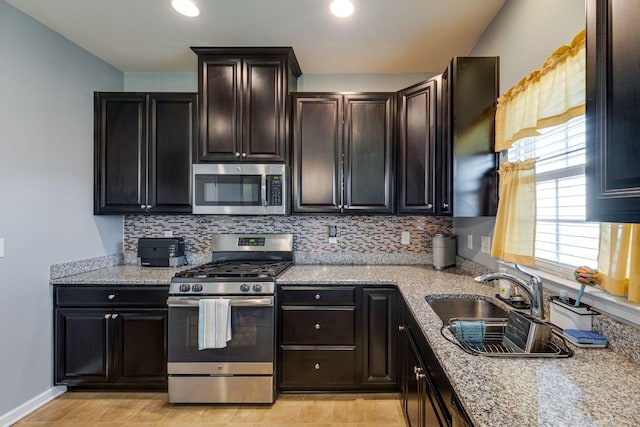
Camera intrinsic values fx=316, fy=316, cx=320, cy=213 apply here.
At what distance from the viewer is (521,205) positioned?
69.2 inches

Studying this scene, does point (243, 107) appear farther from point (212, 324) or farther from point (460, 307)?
point (460, 307)

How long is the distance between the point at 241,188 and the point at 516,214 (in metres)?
1.98

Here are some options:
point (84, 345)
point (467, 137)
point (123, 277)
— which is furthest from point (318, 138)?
point (84, 345)

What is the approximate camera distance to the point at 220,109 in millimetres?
2648

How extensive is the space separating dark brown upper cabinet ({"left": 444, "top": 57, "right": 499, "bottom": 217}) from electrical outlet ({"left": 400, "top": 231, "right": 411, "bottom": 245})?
0.84m

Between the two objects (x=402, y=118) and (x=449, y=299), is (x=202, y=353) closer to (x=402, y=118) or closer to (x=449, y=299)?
(x=449, y=299)

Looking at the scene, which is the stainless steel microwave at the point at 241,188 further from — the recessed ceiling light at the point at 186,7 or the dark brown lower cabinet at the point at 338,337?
the recessed ceiling light at the point at 186,7

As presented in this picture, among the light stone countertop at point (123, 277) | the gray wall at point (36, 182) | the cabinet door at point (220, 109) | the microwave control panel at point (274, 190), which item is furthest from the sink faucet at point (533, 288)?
the gray wall at point (36, 182)

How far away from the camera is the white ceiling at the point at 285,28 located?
2.07 m

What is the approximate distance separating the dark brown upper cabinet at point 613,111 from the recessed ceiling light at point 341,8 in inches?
58.9

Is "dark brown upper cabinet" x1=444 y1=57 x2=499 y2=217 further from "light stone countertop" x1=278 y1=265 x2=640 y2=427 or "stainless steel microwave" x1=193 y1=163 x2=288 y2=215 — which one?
"stainless steel microwave" x1=193 y1=163 x2=288 y2=215

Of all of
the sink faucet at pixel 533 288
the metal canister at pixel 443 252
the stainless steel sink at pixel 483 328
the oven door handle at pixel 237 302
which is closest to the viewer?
the stainless steel sink at pixel 483 328

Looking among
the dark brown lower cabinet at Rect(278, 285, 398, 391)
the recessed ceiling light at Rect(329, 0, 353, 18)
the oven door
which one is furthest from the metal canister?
the recessed ceiling light at Rect(329, 0, 353, 18)

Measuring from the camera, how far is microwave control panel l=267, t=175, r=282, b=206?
262cm
